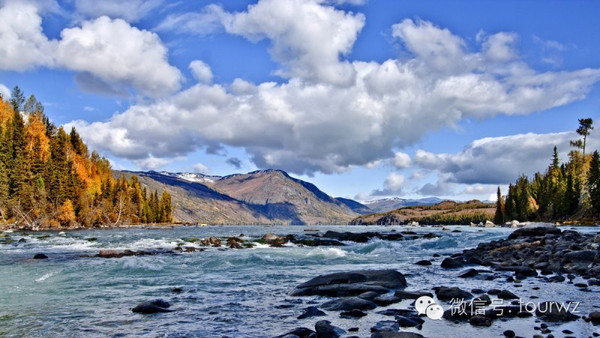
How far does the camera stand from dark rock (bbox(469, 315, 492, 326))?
10607 mm

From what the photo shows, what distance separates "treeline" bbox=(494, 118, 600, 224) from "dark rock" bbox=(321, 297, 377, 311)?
110 m

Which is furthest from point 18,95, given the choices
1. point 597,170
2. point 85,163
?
point 597,170

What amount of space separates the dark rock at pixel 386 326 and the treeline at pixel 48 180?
96343 mm

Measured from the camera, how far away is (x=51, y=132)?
125 m

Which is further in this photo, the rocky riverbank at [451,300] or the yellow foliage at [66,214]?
the yellow foliage at [66,214]

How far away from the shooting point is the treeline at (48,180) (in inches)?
3462

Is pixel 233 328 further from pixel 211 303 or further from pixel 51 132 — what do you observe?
pixel 51 132

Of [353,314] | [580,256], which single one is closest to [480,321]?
[353,314]

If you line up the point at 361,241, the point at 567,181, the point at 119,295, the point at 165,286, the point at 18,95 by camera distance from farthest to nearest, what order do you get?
1. the point at 18,95
2. the point at 567,181
3. the point at 361,241
4. the point at 165,286
5. the point at 119,295

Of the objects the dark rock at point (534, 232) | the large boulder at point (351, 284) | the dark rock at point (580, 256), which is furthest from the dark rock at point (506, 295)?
the dark rock at point (534, 232)

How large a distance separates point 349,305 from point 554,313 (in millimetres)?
5905

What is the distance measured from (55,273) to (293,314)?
16.9 meters

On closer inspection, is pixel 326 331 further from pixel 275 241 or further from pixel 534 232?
pixel 534 232

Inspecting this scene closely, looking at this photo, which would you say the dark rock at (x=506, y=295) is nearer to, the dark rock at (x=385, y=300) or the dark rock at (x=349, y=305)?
the dark rock at (x=385, y=300)
